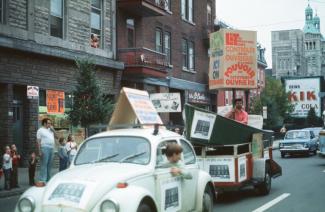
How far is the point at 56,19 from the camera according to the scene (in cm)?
2070

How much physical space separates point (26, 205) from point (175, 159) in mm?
2176

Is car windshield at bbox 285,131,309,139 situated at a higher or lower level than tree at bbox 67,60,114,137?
lower

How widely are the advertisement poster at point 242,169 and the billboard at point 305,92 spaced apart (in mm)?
57969

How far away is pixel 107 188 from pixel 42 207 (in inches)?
31.8

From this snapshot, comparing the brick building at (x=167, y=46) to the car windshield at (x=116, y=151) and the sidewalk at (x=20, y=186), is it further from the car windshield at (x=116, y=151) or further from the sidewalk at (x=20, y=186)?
the car windshield at (x=116, y=151)

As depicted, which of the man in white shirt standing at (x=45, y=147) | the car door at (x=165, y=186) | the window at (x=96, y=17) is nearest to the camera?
the car door at (x=165, y=186)

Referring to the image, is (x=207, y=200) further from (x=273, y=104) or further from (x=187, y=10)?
(x=273, y=104)

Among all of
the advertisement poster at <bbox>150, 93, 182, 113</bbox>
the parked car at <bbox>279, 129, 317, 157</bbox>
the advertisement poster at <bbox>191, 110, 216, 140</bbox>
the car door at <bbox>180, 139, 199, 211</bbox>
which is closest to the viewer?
the car door at <bbox>180, 139, 199, 211</bbox>

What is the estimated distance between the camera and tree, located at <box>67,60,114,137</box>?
688 inches

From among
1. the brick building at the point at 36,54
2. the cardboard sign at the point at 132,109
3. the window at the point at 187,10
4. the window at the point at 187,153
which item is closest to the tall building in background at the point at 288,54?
the window at the point at 187,10

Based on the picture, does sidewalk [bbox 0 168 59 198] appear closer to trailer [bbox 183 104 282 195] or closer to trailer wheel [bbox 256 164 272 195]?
trailer [bbox 183 104 282 195]

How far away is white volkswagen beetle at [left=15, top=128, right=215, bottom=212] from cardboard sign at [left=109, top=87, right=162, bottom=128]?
29.5 inches

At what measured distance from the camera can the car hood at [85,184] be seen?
20.3 feet

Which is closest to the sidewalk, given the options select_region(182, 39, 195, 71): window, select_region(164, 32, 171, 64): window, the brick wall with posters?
the brick wall with posters
